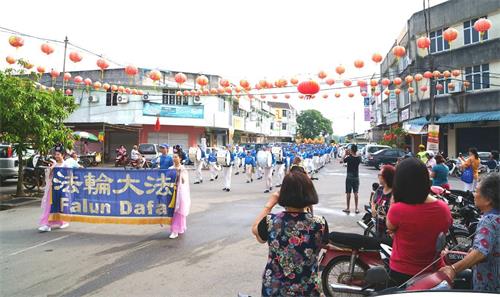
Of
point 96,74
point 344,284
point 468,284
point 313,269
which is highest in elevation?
point 96,74

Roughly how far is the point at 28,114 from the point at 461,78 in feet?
78.9

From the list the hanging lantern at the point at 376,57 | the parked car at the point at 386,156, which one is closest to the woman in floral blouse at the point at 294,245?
the hanging lantern at the point at 376,57

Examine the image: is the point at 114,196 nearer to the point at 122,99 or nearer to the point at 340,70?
the point at 340,70

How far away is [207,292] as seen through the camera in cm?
425

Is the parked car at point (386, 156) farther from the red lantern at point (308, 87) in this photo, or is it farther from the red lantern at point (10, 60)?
the red lantern at point (10, 60)

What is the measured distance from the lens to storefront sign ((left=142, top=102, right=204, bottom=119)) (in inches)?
1275

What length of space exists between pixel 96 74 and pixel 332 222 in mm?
30609

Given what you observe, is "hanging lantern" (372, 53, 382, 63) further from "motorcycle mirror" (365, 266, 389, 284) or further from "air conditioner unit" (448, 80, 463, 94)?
"air conditioner unit" (448, 80, 463, 94)

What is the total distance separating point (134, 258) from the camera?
5.52m

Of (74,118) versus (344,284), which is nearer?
(344,284)

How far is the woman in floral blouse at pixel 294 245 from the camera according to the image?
2400 millimetres

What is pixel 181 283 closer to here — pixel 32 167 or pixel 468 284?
pixel 468 284

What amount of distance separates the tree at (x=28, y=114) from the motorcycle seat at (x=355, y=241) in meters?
9.88

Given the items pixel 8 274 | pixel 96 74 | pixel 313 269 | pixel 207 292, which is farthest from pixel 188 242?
pixel 96 74
